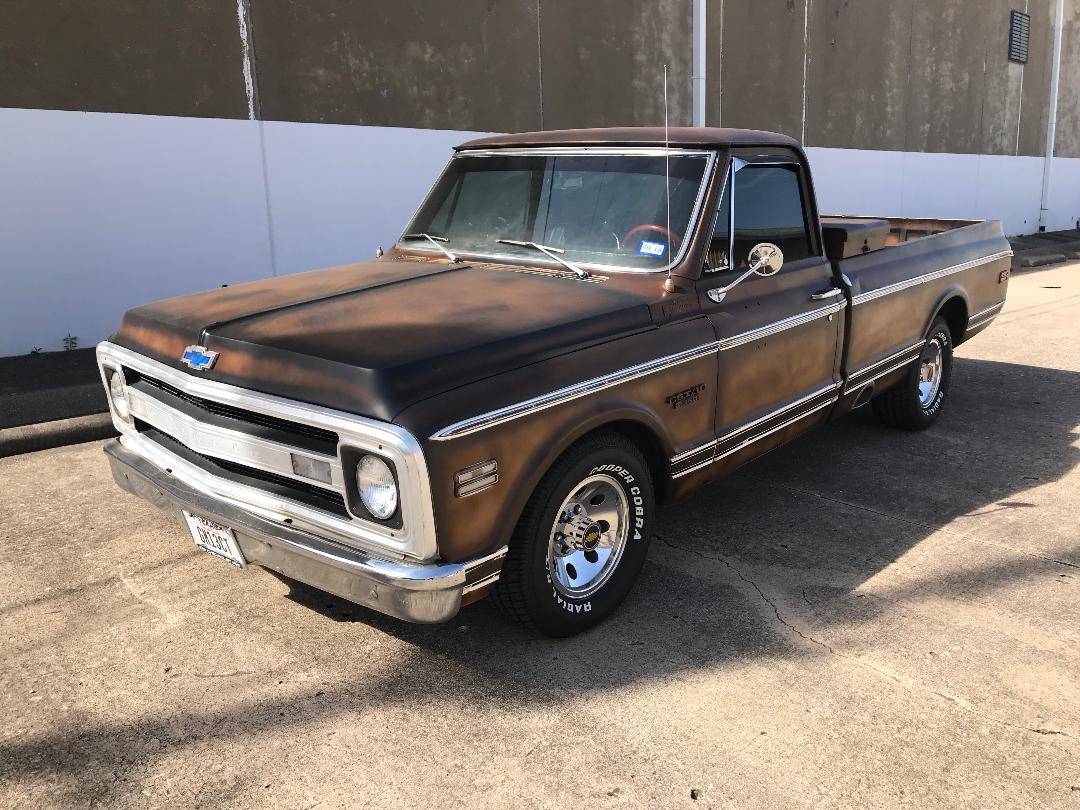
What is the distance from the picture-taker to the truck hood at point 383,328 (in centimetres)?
281

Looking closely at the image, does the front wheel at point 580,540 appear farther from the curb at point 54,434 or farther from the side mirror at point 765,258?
the curb at point 54,434

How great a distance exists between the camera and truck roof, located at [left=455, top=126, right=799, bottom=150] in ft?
13.1

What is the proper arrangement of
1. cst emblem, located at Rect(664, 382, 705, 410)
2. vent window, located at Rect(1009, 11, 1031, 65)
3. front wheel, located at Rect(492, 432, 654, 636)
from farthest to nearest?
vent window, located at Rect(1009, 11, 1031, 65) < cst emblem, located at Rect(664, 382, 705, 410) < front wheel, located at Rect(492, 432, 654, 636)

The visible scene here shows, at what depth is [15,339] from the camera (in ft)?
25.3

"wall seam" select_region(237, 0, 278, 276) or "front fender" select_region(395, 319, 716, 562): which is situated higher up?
"wall seam" select_region(237, 0, 278, 276)

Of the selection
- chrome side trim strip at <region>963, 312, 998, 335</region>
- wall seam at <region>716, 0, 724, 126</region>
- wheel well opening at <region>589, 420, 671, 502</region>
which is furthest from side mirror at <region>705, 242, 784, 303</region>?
wall seam at <region>716, 0, 724, 126</region>

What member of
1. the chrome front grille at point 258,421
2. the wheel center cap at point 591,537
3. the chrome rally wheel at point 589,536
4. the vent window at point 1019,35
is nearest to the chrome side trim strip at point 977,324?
the chrome rally wheel at point 589,536

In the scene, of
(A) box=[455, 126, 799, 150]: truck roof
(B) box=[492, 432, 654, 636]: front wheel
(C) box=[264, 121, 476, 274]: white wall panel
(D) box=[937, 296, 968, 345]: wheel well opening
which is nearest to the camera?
(B) box=[492, 432, 654, 636]: front wheel

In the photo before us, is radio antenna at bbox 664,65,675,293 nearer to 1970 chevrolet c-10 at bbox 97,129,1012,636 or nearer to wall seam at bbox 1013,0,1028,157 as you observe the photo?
1970 chevrolet c-10 at bbox 97,129,1012,636

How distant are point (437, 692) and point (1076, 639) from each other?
8.01 feet

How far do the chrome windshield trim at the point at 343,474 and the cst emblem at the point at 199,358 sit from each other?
0.05 metres

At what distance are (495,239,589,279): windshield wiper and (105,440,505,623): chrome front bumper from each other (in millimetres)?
1372

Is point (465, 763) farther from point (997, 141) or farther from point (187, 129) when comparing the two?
point (997, 141)

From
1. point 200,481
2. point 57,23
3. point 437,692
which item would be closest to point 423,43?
point 57,23
